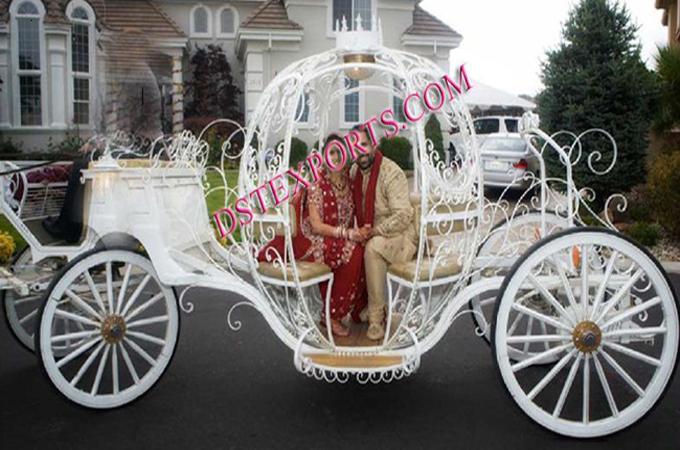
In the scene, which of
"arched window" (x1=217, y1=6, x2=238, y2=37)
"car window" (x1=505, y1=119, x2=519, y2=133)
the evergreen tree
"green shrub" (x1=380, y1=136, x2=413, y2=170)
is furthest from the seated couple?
"car window" (x1=505, y1=119, x2=519, y2=133)

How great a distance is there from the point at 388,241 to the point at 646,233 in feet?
18.5

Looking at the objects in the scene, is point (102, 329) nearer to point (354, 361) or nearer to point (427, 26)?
point (354, 361)

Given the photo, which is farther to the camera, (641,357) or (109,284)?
(109,284)

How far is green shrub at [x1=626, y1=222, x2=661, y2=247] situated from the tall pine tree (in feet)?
3.48

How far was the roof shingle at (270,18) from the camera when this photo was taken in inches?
542

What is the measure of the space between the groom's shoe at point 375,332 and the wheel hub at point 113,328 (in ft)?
4.45

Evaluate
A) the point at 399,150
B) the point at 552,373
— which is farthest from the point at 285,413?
the point at 399,150

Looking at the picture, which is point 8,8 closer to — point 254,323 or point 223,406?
point 254,323

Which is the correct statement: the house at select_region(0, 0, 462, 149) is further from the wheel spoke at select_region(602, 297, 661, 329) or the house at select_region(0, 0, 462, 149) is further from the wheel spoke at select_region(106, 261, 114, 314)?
the wheel spoke at select_region(602, 297, 661, 329)

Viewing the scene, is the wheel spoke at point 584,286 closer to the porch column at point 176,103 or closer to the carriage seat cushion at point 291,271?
the carriage seat cushion at point 291,271

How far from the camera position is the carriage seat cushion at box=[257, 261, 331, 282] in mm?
3244

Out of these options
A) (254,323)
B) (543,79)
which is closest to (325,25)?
(543,79)

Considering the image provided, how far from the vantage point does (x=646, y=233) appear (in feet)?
25.3

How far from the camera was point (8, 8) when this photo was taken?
193 inches
